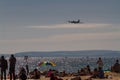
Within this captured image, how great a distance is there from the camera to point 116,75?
143ft

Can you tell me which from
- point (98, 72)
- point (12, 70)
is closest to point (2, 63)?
point (12, 70)

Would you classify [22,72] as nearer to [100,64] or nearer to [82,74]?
[100,64]

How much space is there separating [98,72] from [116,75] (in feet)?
11.1

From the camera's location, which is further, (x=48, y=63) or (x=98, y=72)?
(x=98, y=72)

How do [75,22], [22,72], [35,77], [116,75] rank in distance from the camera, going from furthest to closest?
[75,22] → [116,75] → [35,77] → [22,72]

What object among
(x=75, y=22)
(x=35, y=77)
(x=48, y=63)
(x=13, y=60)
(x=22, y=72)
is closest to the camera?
Result: (x=22, y=72)

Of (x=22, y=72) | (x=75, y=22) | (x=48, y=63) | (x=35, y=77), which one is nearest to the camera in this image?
(x=22, y=72)

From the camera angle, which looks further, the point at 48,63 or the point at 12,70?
the point at 48,63

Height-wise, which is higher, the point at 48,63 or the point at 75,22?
the point at 75,22

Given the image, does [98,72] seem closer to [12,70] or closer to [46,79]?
[46,79]

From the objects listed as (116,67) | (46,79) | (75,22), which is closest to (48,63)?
(46,79)

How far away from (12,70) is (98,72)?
31.9ft

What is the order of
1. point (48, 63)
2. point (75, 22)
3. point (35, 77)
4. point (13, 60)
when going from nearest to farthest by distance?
point (13, 60) → point (48, 63) → point (35, 77) → point (75, 22)

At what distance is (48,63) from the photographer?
37.7 meters
